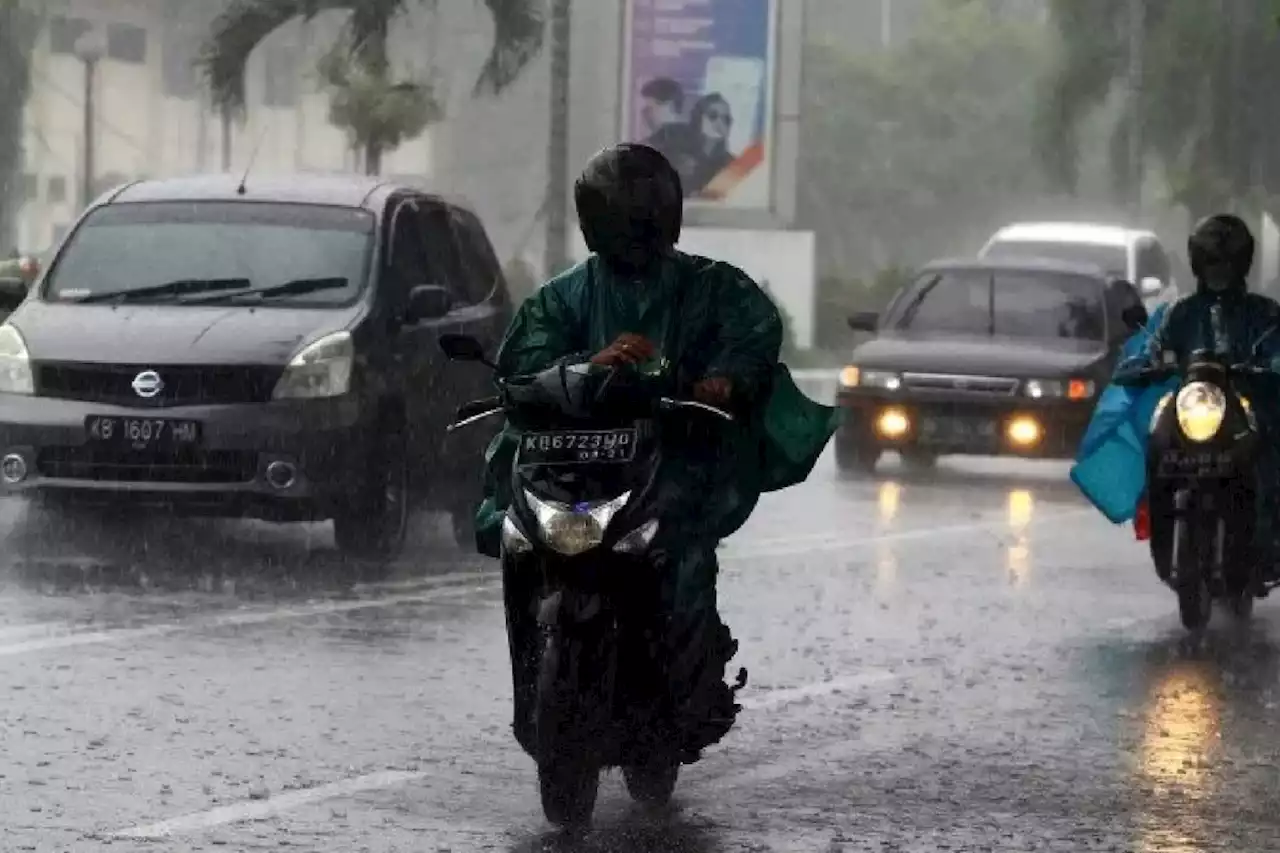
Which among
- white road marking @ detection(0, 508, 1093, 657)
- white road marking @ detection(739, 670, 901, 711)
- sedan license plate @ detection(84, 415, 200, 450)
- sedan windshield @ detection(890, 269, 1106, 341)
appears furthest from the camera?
sedan windshield @ detection(890, 269, 1106, 341)

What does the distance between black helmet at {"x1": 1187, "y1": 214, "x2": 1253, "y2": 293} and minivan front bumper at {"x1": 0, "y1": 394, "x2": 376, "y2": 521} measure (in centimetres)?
393

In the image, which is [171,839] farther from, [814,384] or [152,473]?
[814,384]

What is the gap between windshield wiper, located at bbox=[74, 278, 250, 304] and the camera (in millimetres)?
15836

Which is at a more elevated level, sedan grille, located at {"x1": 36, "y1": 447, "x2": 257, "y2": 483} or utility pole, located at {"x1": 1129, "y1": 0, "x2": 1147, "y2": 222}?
utility pole, located at {"x1": 1129, "y1": 0, "x2": 1147, "y2": 222}

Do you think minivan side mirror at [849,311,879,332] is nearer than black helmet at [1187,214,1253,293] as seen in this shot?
No

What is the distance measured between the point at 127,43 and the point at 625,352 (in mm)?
80432

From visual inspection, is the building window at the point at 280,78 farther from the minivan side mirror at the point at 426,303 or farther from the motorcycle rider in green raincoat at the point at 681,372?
the motorcycle rider in green raincoat at the point at 681,372

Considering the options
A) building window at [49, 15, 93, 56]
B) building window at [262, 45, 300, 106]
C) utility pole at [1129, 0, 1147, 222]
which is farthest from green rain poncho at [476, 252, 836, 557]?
building window at [262, 45, 300, 106]

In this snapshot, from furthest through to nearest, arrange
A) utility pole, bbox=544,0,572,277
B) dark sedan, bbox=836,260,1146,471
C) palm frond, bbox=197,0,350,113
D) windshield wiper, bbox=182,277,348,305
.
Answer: utility pole, bbox=544,0,572,277
palm frond, bbox=197,0,350,113
dark sedan, bbox=836,260,1146,471
windshield wiper, bbox=182,277,348,305

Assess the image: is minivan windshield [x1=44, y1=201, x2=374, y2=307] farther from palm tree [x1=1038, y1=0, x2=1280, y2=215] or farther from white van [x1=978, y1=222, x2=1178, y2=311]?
palm tree [x1=1038, y1=0, x2=1280, y2=215]

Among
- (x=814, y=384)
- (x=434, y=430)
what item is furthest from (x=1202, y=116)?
(x=434, y=430)

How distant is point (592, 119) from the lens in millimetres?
72750

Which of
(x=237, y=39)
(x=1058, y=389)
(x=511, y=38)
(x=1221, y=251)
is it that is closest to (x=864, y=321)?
(x=1058, y=389)

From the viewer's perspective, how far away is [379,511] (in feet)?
50.9
